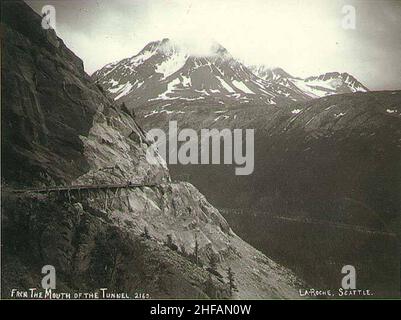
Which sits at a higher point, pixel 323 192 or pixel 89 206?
pixel 323 192

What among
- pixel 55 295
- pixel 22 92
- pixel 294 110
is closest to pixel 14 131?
pixel 22 92

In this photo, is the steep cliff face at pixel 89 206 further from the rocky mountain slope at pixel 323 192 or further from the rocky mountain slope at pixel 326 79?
the rocky mountain slope at pixel 326 79

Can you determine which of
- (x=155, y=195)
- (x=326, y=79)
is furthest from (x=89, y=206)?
(x=326, y=79)

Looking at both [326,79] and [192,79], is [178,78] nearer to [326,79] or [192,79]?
[192,79]

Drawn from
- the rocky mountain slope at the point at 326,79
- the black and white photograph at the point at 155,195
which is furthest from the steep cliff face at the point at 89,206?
the rocky mountain slope at the point at 326,79

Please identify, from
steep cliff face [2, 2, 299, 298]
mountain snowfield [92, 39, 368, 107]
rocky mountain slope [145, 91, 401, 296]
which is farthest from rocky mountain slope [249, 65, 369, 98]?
steep cliff face [2, 2, 299, 298]

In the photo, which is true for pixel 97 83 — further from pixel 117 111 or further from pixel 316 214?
pixel 316 214
